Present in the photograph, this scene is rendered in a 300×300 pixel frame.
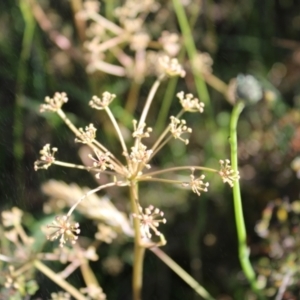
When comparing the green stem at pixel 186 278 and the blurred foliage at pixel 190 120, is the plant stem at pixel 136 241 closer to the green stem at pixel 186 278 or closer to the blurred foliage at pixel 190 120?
the green stem at pixel 186 278

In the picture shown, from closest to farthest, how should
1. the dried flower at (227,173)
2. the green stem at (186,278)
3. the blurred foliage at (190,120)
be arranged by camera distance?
1. the dried flower at (227,173)
2. the green stem at (186,278)
3. the blurred foliage at (190,120)

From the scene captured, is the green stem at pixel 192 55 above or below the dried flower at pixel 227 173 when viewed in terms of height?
above

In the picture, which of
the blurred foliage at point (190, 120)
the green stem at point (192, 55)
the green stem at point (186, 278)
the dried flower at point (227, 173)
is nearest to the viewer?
the dried flower at point (227, 173)

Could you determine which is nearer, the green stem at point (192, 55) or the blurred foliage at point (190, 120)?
the blurred foliage at point (190, 120)

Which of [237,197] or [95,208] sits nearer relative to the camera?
[237,197]

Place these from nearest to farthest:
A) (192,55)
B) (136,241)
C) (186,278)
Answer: (136,241)
(186,278)
(192,55)

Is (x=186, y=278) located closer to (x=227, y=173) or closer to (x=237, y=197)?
(x=237, y=197)

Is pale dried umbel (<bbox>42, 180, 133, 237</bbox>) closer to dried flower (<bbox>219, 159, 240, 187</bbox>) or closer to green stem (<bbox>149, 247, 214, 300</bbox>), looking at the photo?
green stem (<bbox>149, 247, 214, 300</bbox>)

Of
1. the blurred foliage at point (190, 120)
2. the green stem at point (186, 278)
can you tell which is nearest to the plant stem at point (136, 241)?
the green stem at point (186, 278)

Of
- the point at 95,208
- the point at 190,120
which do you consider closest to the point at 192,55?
the point at 190,120

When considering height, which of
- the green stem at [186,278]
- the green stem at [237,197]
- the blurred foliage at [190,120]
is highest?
the blurred foliage at [190,120]
